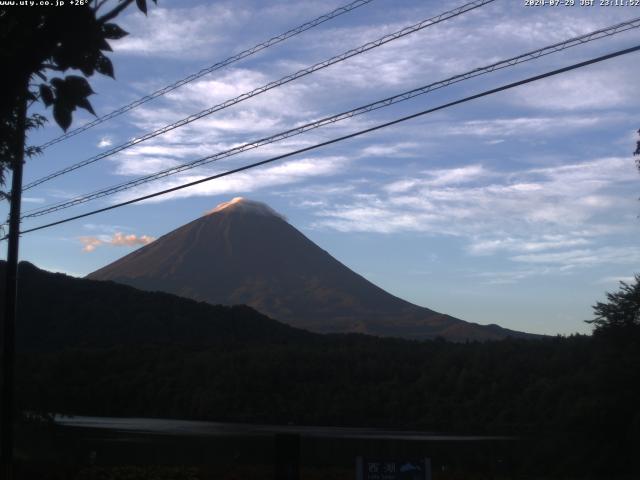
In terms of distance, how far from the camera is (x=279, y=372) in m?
88.0

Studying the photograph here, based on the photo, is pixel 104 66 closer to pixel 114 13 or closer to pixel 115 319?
pixel 114 13

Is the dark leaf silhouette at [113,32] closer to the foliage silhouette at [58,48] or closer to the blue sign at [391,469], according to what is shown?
the foliage silhouette at [58,48]

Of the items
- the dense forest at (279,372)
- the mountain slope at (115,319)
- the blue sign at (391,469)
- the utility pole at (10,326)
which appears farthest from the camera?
the mountain slope at (115,319)

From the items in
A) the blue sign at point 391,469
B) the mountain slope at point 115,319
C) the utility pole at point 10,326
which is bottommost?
the blue sign at point 391,469

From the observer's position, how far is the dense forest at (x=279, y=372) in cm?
7394

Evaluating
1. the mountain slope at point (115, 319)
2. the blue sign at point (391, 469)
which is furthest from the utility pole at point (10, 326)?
the mountain slope at point (115, 319)

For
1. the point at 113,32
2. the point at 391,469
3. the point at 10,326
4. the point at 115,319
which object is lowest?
the point at 391,469

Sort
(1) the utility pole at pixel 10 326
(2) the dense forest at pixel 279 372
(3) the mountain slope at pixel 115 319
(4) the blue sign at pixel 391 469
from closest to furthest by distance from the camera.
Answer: (4) the blue sign at pixel 391 469, (1) the utility pole at pixel 10 326, (2) the dense forest at pixel 279 372, (3) the mountain slope at pixel 115 319

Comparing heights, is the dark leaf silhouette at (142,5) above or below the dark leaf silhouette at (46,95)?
above

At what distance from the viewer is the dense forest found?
7394 centimetres

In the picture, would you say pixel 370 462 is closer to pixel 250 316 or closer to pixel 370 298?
pixel 250 316

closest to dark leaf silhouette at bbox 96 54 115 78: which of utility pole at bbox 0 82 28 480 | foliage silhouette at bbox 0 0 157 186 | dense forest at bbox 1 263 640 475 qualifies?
foliage silhouette at bbox 0 0 157 186

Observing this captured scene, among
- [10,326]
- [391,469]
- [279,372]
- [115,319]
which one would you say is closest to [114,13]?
[391,469]

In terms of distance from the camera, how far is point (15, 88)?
473cm
